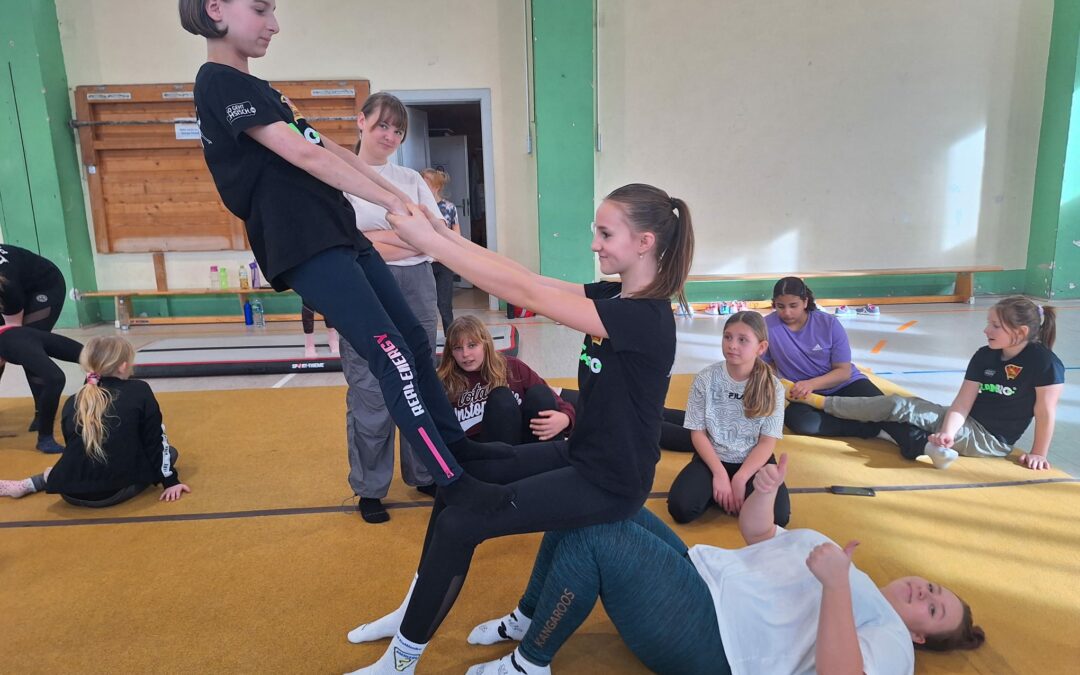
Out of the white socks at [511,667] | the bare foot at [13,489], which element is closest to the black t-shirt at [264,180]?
the white socks at [511,667]

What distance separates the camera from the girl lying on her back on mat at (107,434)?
2746 millimetres

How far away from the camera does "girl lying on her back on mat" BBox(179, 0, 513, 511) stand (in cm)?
157

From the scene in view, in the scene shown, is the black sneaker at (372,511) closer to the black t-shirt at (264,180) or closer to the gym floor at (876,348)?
the black t-shirt at (264,180)

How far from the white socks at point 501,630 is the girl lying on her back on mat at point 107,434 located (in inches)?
66.8

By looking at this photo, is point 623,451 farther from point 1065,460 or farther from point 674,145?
point 674,145

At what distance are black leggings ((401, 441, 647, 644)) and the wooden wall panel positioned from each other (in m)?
6.03

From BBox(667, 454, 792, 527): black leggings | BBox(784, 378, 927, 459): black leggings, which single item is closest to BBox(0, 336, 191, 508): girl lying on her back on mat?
BBox(667, 454, 792, 527): black leggings

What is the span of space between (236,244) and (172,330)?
106cm

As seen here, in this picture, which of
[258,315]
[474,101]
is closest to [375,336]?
[258,315]

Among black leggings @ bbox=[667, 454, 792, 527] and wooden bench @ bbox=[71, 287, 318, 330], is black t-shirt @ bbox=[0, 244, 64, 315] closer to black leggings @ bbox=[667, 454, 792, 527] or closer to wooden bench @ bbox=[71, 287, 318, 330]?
wooden bench @ bbox=[71, 287, 318, 330]

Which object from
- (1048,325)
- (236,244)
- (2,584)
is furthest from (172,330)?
(1048,325)

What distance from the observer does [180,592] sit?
87.4 inches

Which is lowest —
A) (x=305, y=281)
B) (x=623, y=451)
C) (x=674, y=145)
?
(x=623, y=451)

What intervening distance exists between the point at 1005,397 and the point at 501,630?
2565 mm
